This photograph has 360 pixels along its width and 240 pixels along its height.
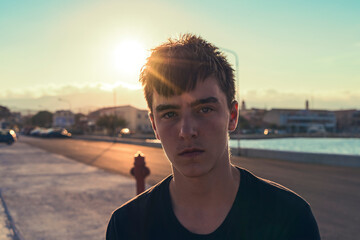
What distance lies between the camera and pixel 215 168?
1525 mm

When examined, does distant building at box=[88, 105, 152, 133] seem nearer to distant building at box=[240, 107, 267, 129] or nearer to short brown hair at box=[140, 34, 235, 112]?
distant building at box=[240, 107, 267, 129]

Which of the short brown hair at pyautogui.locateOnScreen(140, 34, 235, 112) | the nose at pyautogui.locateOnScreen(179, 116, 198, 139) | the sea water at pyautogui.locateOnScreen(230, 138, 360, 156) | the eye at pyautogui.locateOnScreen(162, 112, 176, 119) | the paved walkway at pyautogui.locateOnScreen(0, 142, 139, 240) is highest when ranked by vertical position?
the short brown hair at pyautogui.locateOnScreen(140, 34, 235, 112)

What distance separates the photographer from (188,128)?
144 cm

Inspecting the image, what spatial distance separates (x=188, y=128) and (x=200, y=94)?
16 centimetres

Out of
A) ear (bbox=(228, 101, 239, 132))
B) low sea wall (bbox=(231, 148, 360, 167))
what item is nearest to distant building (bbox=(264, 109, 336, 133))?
low sea wall (bbox=(231, 148, 360, 167))

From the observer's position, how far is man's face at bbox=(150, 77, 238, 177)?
1438mm

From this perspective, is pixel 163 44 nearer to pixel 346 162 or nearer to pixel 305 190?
pixel 305 190

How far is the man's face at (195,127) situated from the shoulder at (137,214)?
15 cm

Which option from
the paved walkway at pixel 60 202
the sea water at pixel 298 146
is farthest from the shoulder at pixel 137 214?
the sea water at pixel 298 146

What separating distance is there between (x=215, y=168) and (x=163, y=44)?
1.97 feet

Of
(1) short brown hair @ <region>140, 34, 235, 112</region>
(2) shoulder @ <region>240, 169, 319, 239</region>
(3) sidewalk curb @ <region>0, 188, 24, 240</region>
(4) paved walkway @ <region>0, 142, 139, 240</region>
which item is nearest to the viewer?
(2) shoulder @ <region>240, 169, 319, 239</region>

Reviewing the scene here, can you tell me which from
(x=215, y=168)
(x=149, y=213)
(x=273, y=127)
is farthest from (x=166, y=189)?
(x=273, y=127)

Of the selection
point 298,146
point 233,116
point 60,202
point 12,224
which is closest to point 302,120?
point 298,146

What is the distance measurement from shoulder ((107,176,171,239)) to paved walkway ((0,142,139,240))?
4.35 metres
